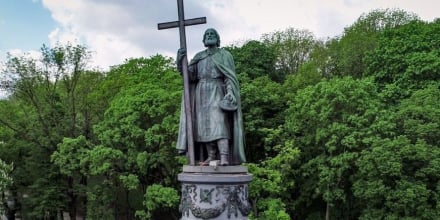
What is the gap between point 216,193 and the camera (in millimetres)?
7730

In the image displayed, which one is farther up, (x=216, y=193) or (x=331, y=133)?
(x=331, y=133)

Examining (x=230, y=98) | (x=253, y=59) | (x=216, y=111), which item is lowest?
(x=216, y=111)

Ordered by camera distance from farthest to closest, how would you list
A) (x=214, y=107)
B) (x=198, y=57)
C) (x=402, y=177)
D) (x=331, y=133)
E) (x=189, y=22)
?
(x=331, y=133) → (x=402, y=177) → (x=198, y=57) → (x=189, y=22) → (x=214, y=107)

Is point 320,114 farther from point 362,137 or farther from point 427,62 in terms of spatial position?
point 427,62

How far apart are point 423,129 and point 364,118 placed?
8.02 ft

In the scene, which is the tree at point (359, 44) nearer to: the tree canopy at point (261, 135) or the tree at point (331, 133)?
the tree canopy at point (261, 135)

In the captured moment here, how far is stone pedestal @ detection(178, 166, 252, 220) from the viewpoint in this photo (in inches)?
303

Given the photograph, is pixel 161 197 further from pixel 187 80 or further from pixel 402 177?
pixel 187 80

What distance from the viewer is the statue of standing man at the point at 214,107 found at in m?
8.09

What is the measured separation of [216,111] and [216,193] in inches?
50.9

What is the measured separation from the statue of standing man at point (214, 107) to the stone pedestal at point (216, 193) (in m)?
0.24

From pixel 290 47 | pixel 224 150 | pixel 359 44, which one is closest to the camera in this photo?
pixel 224 150

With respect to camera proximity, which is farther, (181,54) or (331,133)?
(331,133)

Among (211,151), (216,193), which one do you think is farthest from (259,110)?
(216,193)
